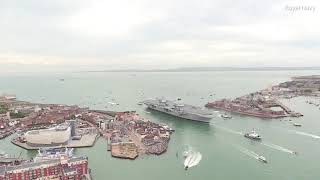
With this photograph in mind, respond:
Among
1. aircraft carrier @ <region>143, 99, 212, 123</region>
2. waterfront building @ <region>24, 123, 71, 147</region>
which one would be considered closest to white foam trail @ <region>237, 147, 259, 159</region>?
aircraft carrier @ <region>143, 99, 212, 123</region>

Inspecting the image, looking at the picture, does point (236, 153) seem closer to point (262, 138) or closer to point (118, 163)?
point (262, 138)

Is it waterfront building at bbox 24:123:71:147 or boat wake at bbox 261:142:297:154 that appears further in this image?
waterfront building at bbox 24:123:71:147

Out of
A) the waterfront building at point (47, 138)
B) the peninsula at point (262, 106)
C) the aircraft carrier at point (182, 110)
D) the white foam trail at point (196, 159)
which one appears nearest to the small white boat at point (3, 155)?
the waterfront building at point (47, 138)

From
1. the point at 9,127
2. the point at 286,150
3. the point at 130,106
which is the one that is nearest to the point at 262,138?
the point at 286,150

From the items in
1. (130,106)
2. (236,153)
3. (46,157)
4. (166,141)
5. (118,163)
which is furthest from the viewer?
(130,106)

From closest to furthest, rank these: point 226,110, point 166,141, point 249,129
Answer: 1. point 166,141
2. point 249,129
3. point 226,110

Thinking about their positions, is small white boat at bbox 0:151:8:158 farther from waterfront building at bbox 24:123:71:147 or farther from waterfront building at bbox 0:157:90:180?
waterfront building at bbox 0:157:90:180

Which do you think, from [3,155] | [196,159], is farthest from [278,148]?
[3,155]
